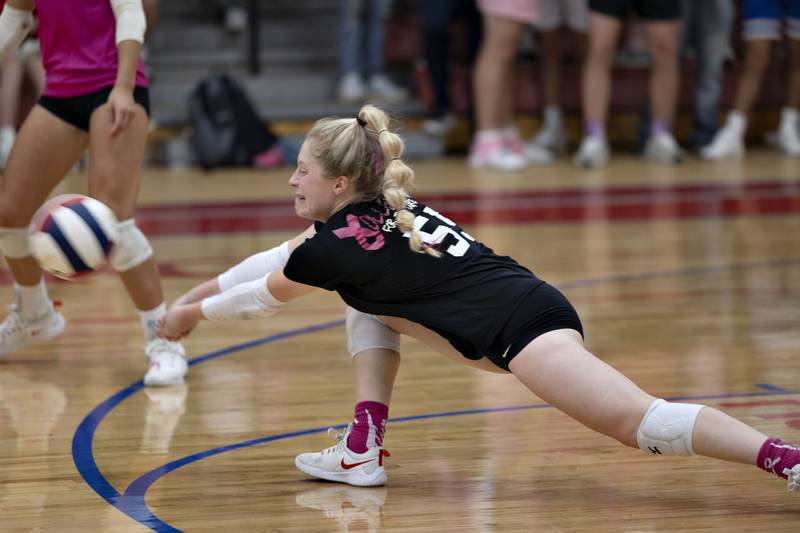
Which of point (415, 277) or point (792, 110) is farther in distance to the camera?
point (792, 110)

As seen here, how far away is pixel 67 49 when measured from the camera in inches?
149

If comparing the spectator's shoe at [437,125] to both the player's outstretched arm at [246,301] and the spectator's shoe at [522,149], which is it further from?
the player's outstretched arm at [246,301]

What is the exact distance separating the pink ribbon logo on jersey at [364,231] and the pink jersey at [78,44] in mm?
1288

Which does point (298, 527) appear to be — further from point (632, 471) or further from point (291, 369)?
point (291, 369)

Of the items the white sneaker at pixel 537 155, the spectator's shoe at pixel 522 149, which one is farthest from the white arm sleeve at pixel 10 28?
the white sneaker at pixel 537 155

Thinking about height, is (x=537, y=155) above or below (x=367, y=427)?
below

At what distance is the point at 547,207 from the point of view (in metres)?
7.12

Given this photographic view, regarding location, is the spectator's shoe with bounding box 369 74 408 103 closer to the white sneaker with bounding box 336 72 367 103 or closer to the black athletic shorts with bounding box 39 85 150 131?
the white sneaker with bounding box 336 72 367 103

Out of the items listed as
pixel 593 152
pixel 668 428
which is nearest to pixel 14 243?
pixel 668 428

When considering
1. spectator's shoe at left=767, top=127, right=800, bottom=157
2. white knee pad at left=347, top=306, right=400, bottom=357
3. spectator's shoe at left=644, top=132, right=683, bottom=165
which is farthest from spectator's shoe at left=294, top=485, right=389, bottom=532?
spectator's shoe at left=767, top=127, right=800, bottom=157

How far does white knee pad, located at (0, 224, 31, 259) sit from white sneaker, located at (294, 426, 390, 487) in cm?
148

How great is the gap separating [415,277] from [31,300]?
176 centimetres

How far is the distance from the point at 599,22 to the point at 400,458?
18.9 ft

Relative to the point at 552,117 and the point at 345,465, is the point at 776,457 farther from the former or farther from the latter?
the point at 552,117
